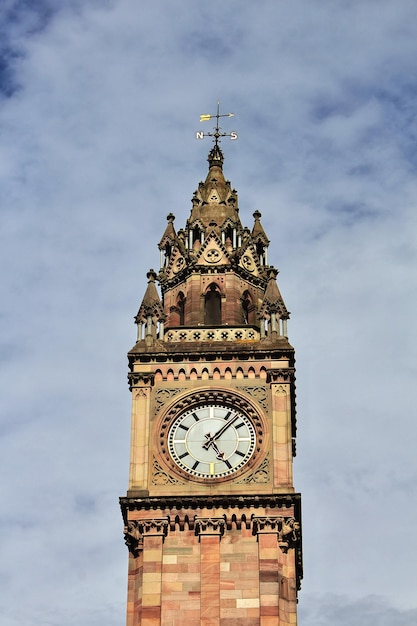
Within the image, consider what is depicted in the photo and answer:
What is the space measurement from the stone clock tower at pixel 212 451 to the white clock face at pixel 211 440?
4 centimetres

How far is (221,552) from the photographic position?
187ft

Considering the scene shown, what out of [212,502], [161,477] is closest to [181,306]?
[161,477]

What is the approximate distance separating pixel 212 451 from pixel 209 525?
3.17 meters

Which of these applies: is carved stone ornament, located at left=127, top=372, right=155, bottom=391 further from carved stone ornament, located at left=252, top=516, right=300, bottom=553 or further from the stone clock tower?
carved stone ornament, located at left=252, top=516, right=300, bottom=553

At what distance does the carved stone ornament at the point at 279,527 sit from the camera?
5706 centimetres

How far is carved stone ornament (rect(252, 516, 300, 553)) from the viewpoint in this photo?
187ft

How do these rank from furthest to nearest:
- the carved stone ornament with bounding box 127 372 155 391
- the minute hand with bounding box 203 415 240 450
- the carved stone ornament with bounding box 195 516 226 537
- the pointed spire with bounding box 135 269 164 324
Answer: the pointed spire with bounding box 135 269 164 324
the carved stone ornament with bounding box 127 372 155 391
the minute hand with bounding box 203 415 240 450
the carved stone ornament with bounding box 195 516 226 537

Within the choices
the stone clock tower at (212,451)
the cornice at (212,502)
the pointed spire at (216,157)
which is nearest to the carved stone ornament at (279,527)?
the stone clock tower at (212,451)

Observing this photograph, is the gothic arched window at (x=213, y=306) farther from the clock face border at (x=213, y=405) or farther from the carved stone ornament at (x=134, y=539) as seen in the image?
the carved stone ornament at (x=134, y=539)

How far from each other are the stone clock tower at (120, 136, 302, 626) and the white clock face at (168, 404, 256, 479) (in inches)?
1.8

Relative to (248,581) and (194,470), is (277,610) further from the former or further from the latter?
(194,470)

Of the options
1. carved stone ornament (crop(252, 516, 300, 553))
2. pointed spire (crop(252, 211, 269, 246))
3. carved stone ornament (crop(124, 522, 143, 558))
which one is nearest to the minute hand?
carved stone ornament (crop(252, 516, 300, 553))

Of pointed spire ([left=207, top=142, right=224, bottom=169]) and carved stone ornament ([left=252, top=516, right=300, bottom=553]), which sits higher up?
pointed spire ([left=207, top=142, right=224, bottom=169])

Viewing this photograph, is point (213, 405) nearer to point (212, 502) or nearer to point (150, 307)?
point (212, 502)
